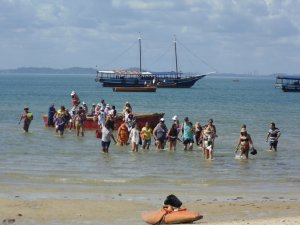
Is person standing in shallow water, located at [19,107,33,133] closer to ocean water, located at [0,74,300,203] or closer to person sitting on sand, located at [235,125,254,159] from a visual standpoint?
ocean water, located at [0,74,300,203]

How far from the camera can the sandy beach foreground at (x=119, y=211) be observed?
42.3ft

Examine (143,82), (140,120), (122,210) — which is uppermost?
(140,120)

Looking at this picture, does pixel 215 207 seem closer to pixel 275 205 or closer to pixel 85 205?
pixel 275 205

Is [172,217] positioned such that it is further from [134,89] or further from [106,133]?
[134,89]

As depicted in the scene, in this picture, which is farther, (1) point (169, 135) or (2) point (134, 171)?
(1) point (169, 135)

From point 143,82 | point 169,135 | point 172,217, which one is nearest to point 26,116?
point 169,135

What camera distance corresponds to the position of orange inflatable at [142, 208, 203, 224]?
1241cm

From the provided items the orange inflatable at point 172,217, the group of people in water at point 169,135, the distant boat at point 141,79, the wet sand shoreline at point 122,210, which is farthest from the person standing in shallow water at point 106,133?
the distant boat at point 141,79

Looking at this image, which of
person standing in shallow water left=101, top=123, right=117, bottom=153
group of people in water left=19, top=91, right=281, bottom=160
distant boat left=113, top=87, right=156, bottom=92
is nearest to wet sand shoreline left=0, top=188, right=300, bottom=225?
group of people in water left=19, top=91, right=281, bottom=160

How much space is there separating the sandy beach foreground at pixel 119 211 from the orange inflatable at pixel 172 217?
0.72 feet

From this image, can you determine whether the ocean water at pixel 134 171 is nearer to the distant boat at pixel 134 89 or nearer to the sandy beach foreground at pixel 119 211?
the sandy beach foreground at pixel 119 211

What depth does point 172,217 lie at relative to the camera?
41.0 feet

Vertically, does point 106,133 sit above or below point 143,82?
above

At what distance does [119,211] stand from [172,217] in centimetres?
171
